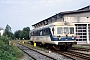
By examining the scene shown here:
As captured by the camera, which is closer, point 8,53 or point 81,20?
point 8,53

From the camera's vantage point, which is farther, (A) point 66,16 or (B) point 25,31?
(B) point 25,31

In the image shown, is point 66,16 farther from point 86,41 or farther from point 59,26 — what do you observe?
point 59,26

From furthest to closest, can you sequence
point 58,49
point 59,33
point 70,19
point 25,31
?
point 25,31 < point 70,19 < point 58,49 < point 59,33

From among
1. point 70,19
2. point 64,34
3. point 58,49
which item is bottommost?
point 58,49

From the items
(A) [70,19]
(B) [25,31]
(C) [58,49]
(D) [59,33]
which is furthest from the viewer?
(B) [25,31]

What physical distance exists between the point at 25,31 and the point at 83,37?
5115 centimetres

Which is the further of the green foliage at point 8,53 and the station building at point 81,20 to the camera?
the station building at point 81,20

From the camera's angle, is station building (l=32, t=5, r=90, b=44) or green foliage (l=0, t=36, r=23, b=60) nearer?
green foliage (l=0, t=36, r=23, b=60)

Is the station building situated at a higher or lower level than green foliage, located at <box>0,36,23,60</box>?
higher

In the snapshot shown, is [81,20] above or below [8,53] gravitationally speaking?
above

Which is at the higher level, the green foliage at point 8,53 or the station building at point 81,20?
the station building at point 81,20

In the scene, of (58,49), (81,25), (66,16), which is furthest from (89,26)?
(58,49)

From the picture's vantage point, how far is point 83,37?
4222 cm

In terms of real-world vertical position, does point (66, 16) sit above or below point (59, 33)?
above
